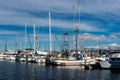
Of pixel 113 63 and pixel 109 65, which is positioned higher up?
pixel 113 63

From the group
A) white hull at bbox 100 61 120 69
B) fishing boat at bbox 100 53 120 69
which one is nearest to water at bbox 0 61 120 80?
white hull at bbox 100 61 120 69

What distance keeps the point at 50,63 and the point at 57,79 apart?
3067 inches

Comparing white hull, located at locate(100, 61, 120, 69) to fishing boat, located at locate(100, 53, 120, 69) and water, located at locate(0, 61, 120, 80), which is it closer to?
fishing boat, located at locate(100, 53, 120, 69)

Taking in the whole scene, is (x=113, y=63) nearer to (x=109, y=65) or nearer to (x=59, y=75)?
(x=109, y=65)

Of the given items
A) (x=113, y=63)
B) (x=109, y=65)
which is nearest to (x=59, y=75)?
(x=113, y=63)

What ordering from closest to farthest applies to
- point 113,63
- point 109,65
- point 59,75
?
point 59,75
point 113,63
point 109,65

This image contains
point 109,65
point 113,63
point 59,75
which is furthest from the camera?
point 109,65

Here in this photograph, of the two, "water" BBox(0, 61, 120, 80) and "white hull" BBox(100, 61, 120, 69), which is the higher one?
"white hull" BBox(100, 61, 120, 69)

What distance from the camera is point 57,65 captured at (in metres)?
152

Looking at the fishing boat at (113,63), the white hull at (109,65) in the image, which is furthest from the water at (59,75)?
the fishing boat at (113,63)

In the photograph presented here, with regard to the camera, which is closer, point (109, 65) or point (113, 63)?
point (113, 63)

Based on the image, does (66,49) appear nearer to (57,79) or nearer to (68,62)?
(68,62)

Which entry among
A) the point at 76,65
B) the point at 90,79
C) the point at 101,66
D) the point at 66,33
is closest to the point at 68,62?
the point at 76,65

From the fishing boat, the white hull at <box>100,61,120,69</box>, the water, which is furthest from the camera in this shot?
the white hull at <box>100,61,120,69</box>
